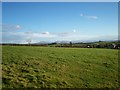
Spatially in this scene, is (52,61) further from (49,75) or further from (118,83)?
(118,83)

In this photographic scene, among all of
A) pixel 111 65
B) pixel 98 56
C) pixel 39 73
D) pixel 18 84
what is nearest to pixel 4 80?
pixel 18 84

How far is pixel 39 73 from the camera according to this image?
18938 mm

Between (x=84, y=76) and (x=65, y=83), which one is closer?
(x=65, y=83)

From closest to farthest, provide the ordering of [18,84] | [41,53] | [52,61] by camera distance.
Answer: [18,84], [52,61], [41,53]

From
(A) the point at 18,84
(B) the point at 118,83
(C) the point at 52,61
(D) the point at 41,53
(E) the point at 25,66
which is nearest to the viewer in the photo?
(A) the point at 18,84

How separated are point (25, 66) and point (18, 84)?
3.64 meters

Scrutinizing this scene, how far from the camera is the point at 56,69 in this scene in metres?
20.1

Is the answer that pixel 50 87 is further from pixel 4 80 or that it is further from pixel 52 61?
pixel 52 61

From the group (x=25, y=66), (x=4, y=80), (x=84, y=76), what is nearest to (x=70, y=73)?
(x=84, y=76)

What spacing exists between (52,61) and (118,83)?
6.38 meters

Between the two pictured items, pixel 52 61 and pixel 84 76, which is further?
pixel 52 61

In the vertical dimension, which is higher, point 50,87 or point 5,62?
point 5,62

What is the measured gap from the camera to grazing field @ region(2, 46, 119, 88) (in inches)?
684

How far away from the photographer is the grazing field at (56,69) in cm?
1738
